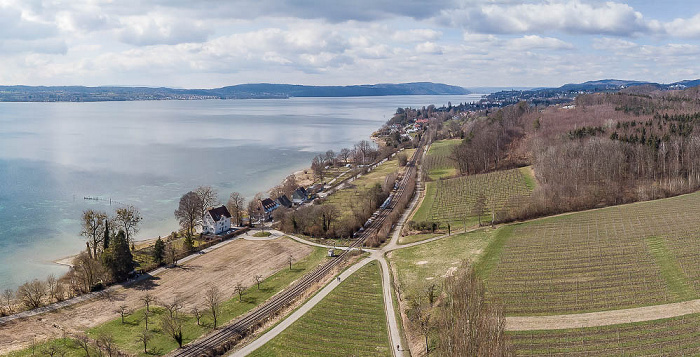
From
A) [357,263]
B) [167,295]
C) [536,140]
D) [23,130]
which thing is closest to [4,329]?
[167,295]

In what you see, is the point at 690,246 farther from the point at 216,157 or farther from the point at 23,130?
the point at 23,130

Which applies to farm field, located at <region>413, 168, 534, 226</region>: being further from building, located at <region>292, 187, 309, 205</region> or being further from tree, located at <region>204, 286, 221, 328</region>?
tree, located at <region>204, 286, 221, 328</region>

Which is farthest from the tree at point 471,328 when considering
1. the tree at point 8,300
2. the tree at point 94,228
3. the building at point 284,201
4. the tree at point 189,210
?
the building at point 284,201

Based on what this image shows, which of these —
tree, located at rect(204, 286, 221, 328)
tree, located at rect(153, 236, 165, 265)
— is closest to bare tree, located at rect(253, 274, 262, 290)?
tree, located at rect(204, 286, 221, 328)

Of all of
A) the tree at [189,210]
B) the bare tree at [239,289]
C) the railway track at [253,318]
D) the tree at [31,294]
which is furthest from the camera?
the tree at [189,210]

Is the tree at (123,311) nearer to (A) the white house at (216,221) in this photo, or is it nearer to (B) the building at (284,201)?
(A) the white house at (216,221)

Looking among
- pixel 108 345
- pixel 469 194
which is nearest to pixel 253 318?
pixel 108 345
